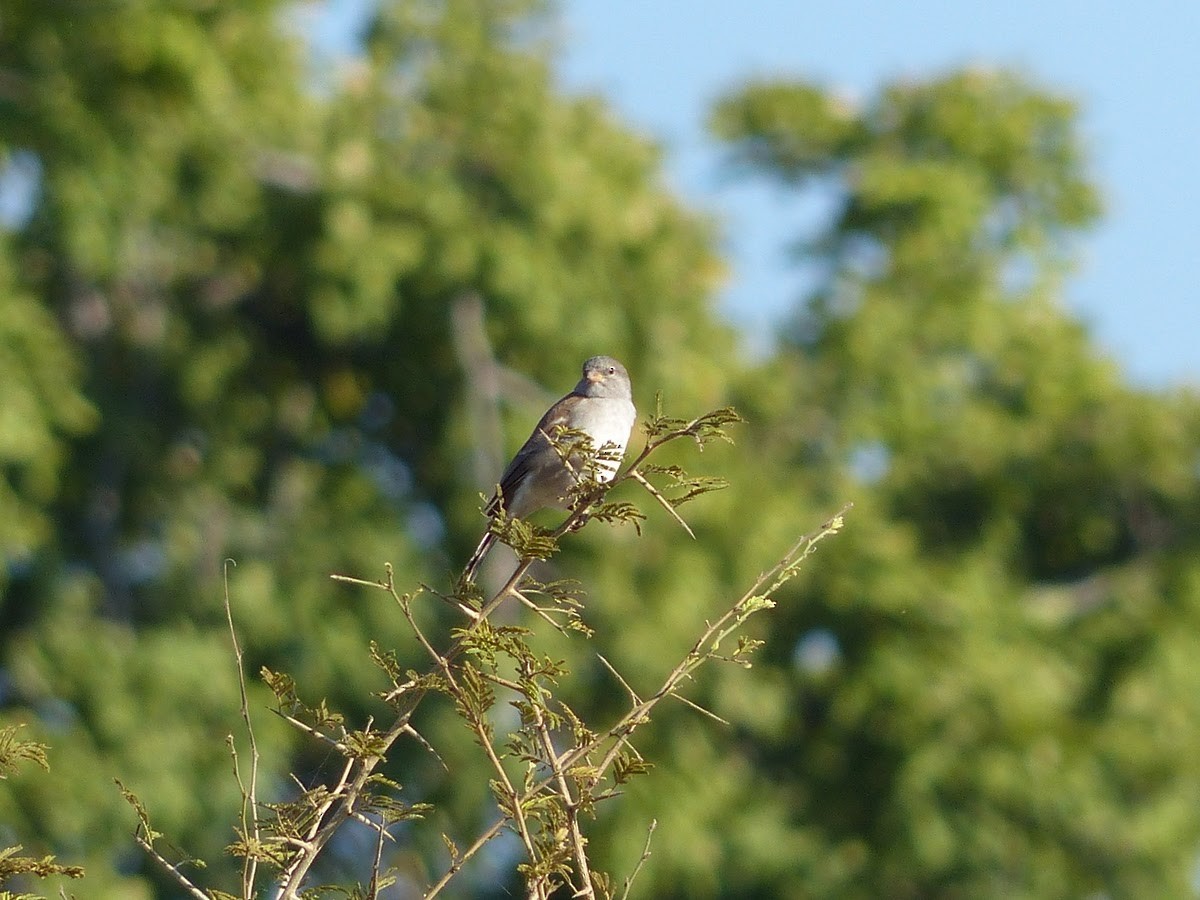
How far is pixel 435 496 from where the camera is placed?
1709cm

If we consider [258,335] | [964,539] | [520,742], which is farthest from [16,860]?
[964,539]

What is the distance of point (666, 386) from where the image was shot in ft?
50.5

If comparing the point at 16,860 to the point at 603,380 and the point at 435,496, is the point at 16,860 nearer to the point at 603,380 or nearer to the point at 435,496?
the point at 603,380

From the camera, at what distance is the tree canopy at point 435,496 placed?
15086 millimetres

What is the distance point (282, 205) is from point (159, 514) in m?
2.55

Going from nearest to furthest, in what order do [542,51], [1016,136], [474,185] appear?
[474,185]
[542,51]
[1016,136]

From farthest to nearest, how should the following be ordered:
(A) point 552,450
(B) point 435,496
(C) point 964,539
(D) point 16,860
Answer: (C) point 964,539
(B) point 435,496
(A) point 552,450
(D) point 16,860

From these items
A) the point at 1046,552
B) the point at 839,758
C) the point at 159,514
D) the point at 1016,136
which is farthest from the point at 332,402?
the point at 1016,136

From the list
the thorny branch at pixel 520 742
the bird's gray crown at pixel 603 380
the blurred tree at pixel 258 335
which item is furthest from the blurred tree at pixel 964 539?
the thorny branch at pixel 520 742

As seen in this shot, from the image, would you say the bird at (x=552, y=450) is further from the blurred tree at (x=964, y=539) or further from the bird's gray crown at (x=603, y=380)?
the blurred tree at (x=964, y=539)

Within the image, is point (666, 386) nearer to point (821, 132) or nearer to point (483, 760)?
point (483, 760)

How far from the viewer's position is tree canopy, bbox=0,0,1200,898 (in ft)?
49.5

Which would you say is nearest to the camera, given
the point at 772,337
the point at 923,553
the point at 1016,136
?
the point at 923,553

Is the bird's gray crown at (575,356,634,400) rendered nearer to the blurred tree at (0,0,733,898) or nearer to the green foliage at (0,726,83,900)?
the green foliage at (0,726,83,900)
